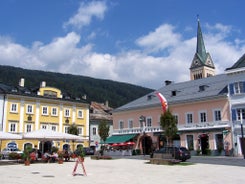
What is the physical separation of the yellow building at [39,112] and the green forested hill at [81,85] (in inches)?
1469

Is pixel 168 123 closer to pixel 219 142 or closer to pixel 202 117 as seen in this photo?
pixel 202 117

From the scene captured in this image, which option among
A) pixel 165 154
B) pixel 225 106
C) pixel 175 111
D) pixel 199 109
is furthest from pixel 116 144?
pixel 165 154

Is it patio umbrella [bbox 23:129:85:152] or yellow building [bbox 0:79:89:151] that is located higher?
yellow building [bbox 0:79:89:151]

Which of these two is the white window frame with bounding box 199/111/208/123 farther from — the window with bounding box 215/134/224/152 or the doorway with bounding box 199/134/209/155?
the window with bounding box 215/134/224/152

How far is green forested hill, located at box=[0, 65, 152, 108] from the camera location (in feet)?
331

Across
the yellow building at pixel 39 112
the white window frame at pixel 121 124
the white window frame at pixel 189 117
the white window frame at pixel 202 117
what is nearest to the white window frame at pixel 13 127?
the yellow building at pixel 39 112

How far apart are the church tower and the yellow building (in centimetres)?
4877

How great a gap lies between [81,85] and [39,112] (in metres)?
70.6

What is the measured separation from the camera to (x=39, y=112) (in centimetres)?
5059

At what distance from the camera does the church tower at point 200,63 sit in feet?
311

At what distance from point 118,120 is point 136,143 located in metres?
6.29

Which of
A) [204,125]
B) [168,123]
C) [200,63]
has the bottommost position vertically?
[204,125]

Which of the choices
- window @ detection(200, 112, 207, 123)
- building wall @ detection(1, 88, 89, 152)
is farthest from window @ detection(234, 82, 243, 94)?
building wall @ detection(1, 88, 89, 152)

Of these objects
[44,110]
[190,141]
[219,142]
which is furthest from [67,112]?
[219,142]
